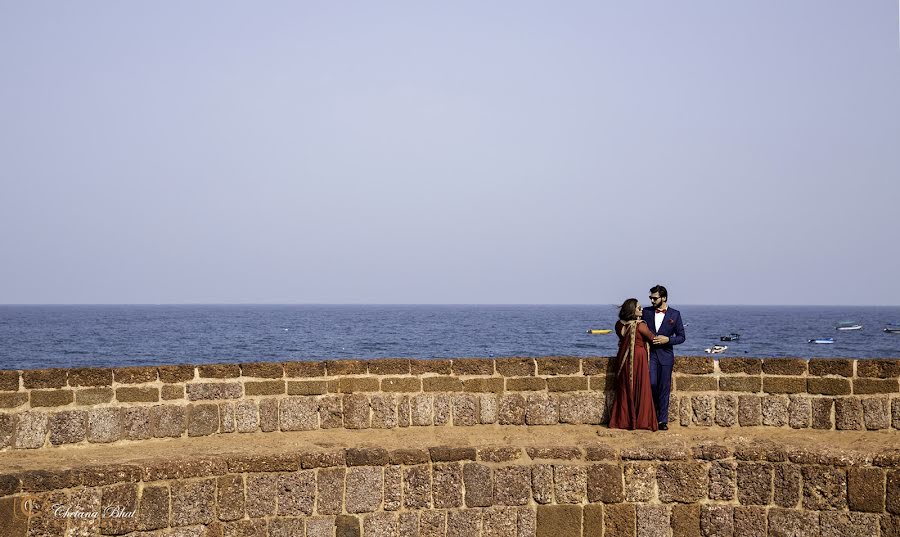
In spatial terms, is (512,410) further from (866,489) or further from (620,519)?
(866,489)

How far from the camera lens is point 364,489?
8.99 metres

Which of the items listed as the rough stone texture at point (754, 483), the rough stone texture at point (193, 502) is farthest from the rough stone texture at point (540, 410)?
the rough stone texture at point (193, 502)

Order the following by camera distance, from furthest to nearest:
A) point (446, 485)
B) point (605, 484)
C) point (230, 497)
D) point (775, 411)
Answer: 1. point (775, 411)
2. point (605, 484)
3. point (446, 485)
4. point (230, 497)

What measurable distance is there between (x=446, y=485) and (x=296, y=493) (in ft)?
4.56


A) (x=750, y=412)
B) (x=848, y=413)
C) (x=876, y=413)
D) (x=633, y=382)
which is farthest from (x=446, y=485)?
(x=876, y=413)

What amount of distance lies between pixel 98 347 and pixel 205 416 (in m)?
62.9

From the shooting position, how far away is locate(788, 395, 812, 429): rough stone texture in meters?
10.4

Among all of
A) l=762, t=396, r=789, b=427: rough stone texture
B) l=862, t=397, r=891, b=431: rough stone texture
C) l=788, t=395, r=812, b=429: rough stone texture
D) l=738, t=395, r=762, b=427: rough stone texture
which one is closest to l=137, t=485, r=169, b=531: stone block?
l=738, t=395, r=762, b=427: rough stone texture

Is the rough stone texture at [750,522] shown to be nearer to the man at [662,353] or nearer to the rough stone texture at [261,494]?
the man at [662,353]

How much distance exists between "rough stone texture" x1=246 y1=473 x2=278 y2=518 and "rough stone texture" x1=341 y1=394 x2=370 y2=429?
1543mm

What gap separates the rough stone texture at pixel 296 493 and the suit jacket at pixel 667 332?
3.94 meters

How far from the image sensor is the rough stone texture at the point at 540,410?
10.5 m

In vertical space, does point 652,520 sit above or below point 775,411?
below

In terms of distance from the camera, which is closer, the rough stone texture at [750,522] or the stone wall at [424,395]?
the rough stone texture at [750,522]
